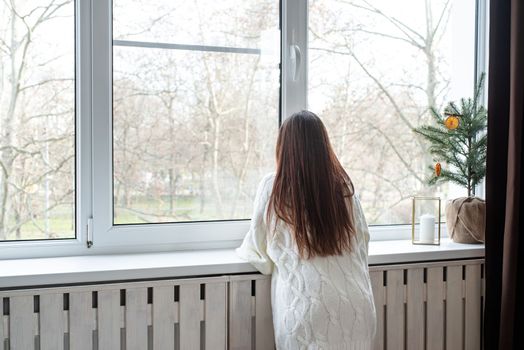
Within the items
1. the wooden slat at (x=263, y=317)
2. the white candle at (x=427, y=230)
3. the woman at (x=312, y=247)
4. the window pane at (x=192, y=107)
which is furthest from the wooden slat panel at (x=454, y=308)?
the window pane at (x=192, y=107)

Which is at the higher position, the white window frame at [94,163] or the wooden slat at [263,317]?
the white window frame at [94,163]

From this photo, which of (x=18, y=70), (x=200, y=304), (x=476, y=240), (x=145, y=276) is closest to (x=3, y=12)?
(x=18, y=70)

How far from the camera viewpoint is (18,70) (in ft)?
5.67

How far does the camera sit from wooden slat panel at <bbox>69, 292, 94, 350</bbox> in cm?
151

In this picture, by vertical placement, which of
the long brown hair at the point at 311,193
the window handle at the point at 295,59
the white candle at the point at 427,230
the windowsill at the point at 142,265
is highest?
the window handle at the point at 295,59

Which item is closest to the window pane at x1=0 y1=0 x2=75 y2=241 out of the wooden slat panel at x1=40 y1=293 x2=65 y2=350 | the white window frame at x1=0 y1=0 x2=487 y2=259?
the white window frame at x1=0 y1=0 x2=487 y2=259

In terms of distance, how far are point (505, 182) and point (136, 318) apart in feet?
4.91

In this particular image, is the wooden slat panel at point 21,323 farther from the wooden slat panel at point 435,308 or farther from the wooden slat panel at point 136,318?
the wooden slat panel at point 435,308

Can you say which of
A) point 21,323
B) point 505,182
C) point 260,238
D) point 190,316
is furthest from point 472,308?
point 21,323

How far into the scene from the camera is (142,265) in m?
1.62

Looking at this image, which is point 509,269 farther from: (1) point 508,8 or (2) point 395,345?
(1) point 508,8

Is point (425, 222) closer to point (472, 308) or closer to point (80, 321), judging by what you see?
point (472, 308)

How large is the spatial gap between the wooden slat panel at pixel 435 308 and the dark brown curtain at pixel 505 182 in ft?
0.65

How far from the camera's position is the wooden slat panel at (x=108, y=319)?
154 cm
